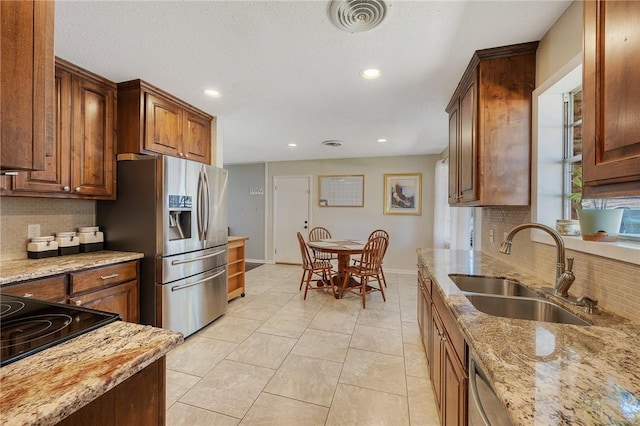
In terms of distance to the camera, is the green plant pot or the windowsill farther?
the green plant pot

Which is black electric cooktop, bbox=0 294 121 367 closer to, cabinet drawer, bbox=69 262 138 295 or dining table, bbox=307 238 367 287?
cabinet drawer, bbox=69 262 138 295

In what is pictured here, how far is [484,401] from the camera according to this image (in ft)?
2.82

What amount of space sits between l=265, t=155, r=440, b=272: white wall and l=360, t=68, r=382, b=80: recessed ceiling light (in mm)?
3360

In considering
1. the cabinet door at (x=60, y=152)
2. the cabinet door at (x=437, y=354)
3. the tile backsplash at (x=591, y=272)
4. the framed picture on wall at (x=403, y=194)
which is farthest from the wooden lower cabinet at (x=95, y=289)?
the framed picture on wall at (x=403, y=194)

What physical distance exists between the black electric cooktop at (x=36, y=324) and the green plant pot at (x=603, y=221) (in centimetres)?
206

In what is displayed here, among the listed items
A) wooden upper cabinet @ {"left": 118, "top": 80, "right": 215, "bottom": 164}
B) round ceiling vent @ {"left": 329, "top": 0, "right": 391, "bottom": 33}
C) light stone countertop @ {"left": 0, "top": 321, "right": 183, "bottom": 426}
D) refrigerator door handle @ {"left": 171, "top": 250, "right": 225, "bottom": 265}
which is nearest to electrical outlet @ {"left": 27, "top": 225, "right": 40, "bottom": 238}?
wooden upper cabinet @ {"left": 118, "top": 80, "right": 215, "bottom": 164}

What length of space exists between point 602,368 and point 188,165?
2837mm

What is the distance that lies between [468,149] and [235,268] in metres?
3.11

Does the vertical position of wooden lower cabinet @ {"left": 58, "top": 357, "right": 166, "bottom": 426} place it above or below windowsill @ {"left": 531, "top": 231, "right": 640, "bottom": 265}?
below

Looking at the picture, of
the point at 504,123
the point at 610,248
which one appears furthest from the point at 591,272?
the point at 504,123

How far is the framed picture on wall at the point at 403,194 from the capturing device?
17.4 ft

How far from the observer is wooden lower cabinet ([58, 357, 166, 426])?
2.17 ft

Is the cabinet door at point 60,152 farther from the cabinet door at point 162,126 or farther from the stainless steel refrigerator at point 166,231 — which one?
the cabinet door at point 162,126

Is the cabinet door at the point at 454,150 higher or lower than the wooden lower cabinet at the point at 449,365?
higher
